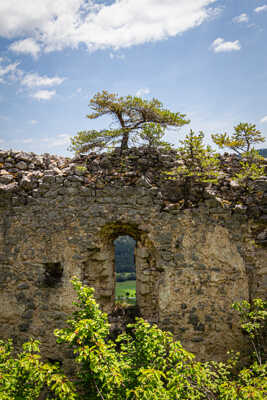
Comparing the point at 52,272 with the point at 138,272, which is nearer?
the point at 52,272

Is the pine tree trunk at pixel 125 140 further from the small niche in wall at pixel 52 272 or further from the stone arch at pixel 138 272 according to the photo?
the small niche in wall at pixel 52 272

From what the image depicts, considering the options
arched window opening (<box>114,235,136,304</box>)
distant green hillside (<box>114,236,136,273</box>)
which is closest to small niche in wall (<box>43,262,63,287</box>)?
arched window opening (<box>114,235,136,304</box>)

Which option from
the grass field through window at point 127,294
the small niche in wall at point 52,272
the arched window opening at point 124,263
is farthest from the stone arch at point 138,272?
the arched window opening at point 124,263

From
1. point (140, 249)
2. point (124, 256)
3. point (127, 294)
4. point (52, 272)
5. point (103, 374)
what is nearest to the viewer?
point (103, 374)

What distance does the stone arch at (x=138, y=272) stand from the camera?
663 centimetres

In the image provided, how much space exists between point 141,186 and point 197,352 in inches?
159

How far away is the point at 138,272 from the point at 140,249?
1.91 feet

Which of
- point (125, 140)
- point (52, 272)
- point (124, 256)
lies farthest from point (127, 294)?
point (124, 256)

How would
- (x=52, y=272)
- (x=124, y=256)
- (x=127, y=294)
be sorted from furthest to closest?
(x=124, y=256), (x=127, y=294), (x=52, y=272)

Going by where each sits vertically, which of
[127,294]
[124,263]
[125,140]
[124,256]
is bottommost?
[124,263]

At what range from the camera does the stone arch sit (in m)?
6.63

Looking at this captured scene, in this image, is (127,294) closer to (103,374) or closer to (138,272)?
(138,272)

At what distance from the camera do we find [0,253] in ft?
21.7

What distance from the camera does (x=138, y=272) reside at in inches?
268
